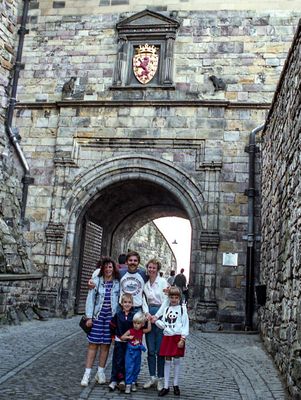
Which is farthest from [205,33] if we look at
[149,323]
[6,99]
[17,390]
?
[17,390]

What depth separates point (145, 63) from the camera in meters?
11.9

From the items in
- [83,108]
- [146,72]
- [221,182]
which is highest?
[146,72]

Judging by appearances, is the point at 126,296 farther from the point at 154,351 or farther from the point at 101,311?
the point at 154,351

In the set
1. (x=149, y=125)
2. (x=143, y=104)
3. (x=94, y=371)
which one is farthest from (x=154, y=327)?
(x=143, y=104)

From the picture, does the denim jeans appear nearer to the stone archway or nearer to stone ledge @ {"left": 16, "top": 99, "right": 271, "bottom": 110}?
the stone archway

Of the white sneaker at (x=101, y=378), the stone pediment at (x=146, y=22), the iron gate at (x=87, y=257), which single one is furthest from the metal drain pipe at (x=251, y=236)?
the white sneaker at (x=101, y=378)

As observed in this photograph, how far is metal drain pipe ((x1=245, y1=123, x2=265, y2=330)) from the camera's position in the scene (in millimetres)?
10242

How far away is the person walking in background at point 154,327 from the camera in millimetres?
4953

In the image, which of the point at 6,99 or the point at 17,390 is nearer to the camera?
the point at 17,390

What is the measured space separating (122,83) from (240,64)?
2.72 metres

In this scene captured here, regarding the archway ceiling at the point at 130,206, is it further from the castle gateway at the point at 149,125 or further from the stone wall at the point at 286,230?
the stone wall at the point at 286,230

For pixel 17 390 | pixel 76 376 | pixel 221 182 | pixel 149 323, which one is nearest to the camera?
pixel 17 390

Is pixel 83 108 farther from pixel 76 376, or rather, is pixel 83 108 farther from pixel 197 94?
pixel 76 376

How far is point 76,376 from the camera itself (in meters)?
5.21
